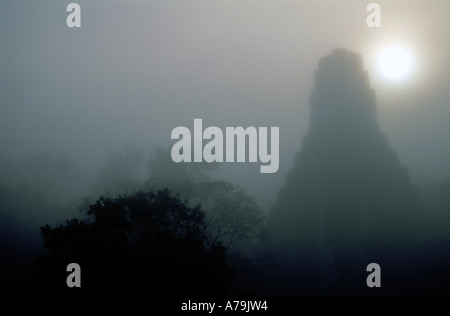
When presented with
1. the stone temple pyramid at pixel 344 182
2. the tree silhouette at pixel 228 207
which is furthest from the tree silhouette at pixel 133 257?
the stone temple pyramid at pixel 344 182

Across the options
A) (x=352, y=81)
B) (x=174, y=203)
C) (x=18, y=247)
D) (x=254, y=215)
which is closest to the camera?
(x=174, y=203)

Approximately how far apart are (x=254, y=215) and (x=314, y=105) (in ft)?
101

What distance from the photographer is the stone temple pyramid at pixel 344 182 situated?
45719mm

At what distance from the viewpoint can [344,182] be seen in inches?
1969

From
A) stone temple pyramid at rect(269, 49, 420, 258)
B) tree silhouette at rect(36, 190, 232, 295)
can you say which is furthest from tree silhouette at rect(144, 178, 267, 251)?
stone temple pyramid at rect(269, 49, 420, 258)

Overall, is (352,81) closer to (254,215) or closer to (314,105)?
(314,105)

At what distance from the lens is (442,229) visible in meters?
44.9

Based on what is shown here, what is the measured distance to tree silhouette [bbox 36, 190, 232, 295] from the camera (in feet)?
54.4

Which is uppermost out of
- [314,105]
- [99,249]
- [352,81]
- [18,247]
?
[352,81]

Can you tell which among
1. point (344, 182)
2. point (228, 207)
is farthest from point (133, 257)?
point (344, 182)

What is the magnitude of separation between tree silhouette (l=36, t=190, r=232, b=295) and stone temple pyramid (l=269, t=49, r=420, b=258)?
98.0ft

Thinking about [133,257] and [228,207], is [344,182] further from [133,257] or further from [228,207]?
[133,257]

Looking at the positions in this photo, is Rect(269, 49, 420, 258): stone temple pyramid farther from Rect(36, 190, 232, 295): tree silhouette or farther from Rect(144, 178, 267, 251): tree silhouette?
Rect(36, 190, 232, 295): tree silhouette
